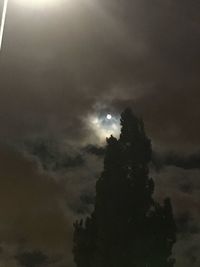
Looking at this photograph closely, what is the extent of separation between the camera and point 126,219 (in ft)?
96.2

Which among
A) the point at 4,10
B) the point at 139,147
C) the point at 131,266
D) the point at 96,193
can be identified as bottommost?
the point at 4,10

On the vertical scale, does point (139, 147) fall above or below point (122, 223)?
above

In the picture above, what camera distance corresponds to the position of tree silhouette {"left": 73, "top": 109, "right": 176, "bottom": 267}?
28203mm

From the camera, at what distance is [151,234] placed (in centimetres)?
2920

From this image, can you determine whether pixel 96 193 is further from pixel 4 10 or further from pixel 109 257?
pixel 4 10

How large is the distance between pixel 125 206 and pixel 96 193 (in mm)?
1748

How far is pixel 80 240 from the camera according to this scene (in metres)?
30.4

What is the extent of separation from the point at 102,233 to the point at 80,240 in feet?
6.38

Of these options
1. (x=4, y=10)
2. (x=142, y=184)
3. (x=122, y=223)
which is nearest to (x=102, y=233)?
(x=122, y=223)

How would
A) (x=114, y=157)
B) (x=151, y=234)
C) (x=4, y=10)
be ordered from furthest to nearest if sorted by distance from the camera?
(x=114, y=157) → (x=151, y=234) → (x=4, y=10)

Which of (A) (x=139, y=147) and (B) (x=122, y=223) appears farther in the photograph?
(A) (x=139, y=147)

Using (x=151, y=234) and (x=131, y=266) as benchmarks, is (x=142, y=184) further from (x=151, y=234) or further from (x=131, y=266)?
(x=131, y=266)

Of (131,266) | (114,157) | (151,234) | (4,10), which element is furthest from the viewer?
(114,157)

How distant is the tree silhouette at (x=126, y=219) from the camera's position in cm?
2820
